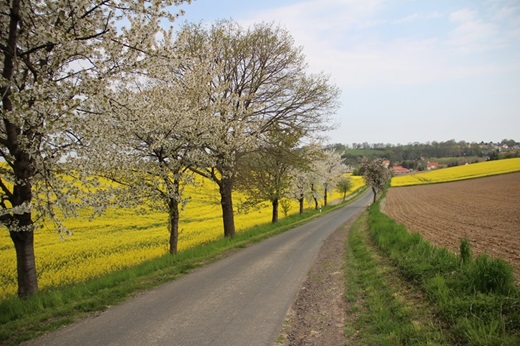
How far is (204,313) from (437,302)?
14.1 ft

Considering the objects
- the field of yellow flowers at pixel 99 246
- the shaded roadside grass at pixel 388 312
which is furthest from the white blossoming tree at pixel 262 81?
the shaded roadside grass at pixel 388 312

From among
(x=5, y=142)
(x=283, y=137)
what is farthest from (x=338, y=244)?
(x=5, y=142)

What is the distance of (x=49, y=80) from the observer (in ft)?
22.6

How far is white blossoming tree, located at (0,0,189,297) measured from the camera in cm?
656

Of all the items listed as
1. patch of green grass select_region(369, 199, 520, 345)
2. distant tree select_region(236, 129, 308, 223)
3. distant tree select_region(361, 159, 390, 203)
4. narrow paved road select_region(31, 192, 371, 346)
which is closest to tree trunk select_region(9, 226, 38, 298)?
narrow paved road select_region(31, 192, 371, 346)

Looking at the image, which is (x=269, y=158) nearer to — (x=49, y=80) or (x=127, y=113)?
(x=127, y=113)

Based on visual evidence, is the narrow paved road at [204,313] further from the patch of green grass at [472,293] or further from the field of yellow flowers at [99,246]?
the patch of green grass at [472,293]

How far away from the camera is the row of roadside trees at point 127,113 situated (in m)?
6.88

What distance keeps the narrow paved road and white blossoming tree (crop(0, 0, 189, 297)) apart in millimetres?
3070

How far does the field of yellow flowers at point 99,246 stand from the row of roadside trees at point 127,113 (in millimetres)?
1397

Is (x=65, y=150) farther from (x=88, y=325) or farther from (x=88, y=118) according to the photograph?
(x=88, y=325)

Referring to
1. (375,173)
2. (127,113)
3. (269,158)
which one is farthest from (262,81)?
(375,173)

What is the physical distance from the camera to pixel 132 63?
7.64m

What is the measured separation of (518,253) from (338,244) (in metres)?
6.91
